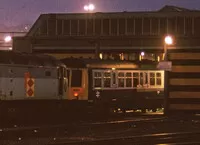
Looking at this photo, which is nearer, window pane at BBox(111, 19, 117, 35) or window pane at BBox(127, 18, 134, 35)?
window pane at BBox(127, 18, 134, 35)

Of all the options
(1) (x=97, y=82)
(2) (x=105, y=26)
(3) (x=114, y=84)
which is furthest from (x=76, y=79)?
(2) (x=105, y=26)

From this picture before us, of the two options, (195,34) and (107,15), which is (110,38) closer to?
(107,15)

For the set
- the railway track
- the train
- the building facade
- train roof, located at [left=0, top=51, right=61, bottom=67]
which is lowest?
the railway track

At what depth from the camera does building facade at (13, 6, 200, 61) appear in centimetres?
4072

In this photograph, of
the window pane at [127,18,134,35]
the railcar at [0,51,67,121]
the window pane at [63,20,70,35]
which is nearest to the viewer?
the railcar at [0,51,67,121]

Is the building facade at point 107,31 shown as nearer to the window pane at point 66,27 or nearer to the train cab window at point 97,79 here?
the window pane at point 66,27

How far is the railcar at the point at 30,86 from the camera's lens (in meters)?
27.8

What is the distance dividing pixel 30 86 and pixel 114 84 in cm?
746

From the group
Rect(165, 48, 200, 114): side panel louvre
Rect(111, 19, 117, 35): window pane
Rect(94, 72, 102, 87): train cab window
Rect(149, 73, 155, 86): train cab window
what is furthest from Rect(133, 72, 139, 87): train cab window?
Rect(111, 19, 117, 35): window pane

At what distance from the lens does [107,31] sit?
43406 millimetres

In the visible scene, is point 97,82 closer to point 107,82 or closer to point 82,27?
point 107,82

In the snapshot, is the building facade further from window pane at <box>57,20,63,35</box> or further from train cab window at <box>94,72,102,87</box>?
train cab window at <box>94,72,102,87</box>

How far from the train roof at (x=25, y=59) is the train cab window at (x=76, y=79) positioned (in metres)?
2.77

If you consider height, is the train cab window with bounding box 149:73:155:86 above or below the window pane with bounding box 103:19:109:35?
below
